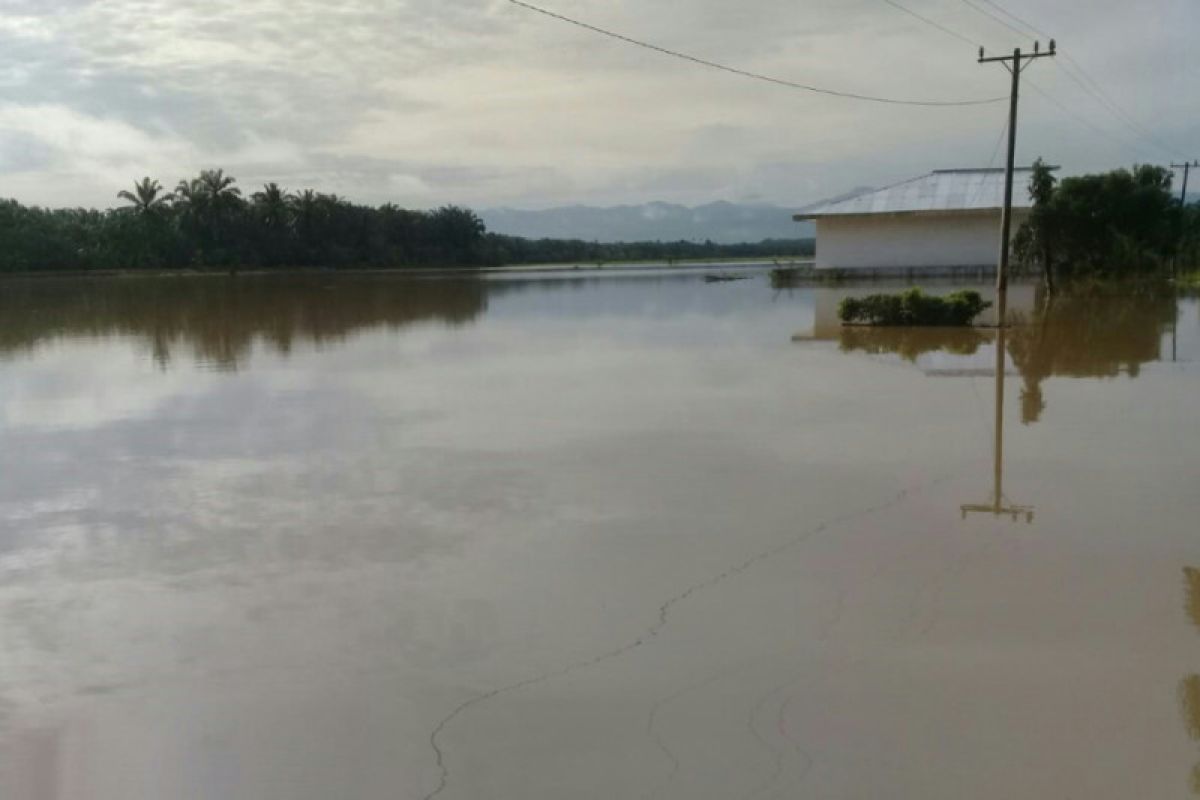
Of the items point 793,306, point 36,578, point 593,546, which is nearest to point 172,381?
point 36,578

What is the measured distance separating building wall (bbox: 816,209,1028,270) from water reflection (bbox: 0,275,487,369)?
42.8ft

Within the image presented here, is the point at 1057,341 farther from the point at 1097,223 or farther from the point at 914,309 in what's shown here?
the point at 1097,223

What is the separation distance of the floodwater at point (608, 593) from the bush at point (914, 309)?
761 cm

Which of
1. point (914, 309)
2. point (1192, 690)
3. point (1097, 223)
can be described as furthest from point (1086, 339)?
point (1192, 690)

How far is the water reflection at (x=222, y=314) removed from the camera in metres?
22.3

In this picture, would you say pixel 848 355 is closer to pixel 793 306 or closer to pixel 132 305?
pixel 793 306

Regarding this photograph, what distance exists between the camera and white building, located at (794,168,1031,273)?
38250 mm

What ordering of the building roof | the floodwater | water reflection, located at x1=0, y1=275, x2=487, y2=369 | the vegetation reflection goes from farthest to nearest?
1. the building roof
2. water reflection, located at x1=0, y1=275, x2=487, y2=369
3. the vegetation reflection
4. the floodwater

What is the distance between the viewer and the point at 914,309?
2188 cm

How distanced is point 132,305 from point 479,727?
35.8m

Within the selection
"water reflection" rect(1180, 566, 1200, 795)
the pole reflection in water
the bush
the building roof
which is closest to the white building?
the building roof

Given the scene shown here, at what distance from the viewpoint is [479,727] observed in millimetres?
4574

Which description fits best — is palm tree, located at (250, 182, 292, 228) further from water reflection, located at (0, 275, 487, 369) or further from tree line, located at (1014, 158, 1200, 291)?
tree line, located at (1014, 158, 1200, 291)

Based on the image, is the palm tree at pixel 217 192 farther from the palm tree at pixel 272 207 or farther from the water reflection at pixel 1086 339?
the water reflection at pixel 1086 339
